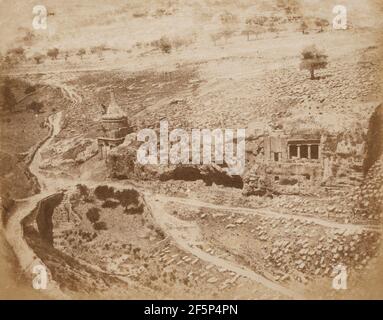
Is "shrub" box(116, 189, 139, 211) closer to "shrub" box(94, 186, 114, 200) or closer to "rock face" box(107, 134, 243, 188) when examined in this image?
"shrub" box(94, 186, 114, 200)

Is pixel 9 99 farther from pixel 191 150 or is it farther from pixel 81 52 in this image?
pixel 191 150

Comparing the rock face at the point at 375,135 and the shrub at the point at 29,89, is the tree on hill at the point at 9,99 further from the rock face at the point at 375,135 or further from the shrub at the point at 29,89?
the rock face at the point at 375,135

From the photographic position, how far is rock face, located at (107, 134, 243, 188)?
7.35m

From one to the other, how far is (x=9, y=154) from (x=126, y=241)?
2291mm

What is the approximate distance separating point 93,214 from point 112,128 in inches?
53.2

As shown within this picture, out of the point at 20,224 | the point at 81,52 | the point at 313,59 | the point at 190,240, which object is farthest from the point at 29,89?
the point at 313,59

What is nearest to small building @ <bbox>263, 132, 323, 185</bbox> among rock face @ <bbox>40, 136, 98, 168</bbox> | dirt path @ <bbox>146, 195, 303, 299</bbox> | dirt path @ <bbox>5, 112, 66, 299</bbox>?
dirt path @ <bbox>146, 195, 303, 299</bbox>

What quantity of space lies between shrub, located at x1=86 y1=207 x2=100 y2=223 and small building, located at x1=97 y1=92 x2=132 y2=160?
2.68ft

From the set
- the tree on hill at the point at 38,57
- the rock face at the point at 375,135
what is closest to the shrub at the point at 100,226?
the tree on hill at the point at 38,57

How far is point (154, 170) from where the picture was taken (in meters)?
7.46

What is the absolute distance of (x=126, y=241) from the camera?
7.36 meters

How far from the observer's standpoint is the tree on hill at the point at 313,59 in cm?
717
